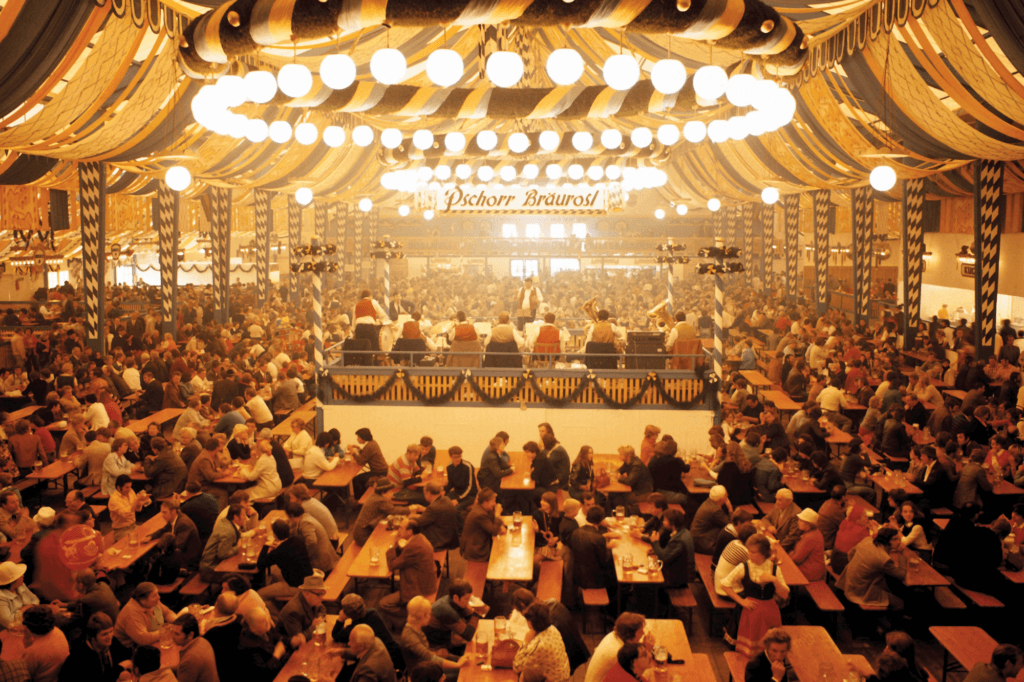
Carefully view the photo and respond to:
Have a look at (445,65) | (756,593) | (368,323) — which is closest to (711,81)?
(445,65)

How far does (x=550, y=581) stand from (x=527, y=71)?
7.19m

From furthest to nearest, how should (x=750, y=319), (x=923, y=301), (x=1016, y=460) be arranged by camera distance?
(x=923, y=301), (x=750, y=319), (x=1016, y=460)

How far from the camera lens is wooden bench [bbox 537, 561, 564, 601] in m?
5.47

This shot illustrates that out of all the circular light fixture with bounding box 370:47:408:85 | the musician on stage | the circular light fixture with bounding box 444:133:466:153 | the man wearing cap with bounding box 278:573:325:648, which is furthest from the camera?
the musician on stage

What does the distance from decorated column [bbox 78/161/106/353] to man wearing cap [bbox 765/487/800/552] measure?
1009cm

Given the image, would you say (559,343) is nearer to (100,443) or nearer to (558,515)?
(558,515)

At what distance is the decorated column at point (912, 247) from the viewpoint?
14.1m

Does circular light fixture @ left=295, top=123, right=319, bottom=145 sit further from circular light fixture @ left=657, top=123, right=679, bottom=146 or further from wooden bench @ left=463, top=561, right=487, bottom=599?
wooden bench @ left=463, top=561, right=487, bottom=599

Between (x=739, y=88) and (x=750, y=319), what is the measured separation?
51.1ft

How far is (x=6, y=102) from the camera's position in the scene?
21.4 feet

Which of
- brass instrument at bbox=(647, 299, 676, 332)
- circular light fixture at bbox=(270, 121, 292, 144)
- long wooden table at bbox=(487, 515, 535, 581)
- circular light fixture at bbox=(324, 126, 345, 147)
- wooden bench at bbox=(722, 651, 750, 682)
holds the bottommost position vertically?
wooden bench at bbox=(722, 651, 750, 682)

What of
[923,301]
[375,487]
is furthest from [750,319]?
[375,487]

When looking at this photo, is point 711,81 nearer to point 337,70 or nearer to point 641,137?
point 337,70

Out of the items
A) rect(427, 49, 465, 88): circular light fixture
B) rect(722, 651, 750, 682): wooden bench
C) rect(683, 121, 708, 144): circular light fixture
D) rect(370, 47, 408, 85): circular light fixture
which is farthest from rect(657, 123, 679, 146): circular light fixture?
rect(722, 651, 750, 682): wooden bench
